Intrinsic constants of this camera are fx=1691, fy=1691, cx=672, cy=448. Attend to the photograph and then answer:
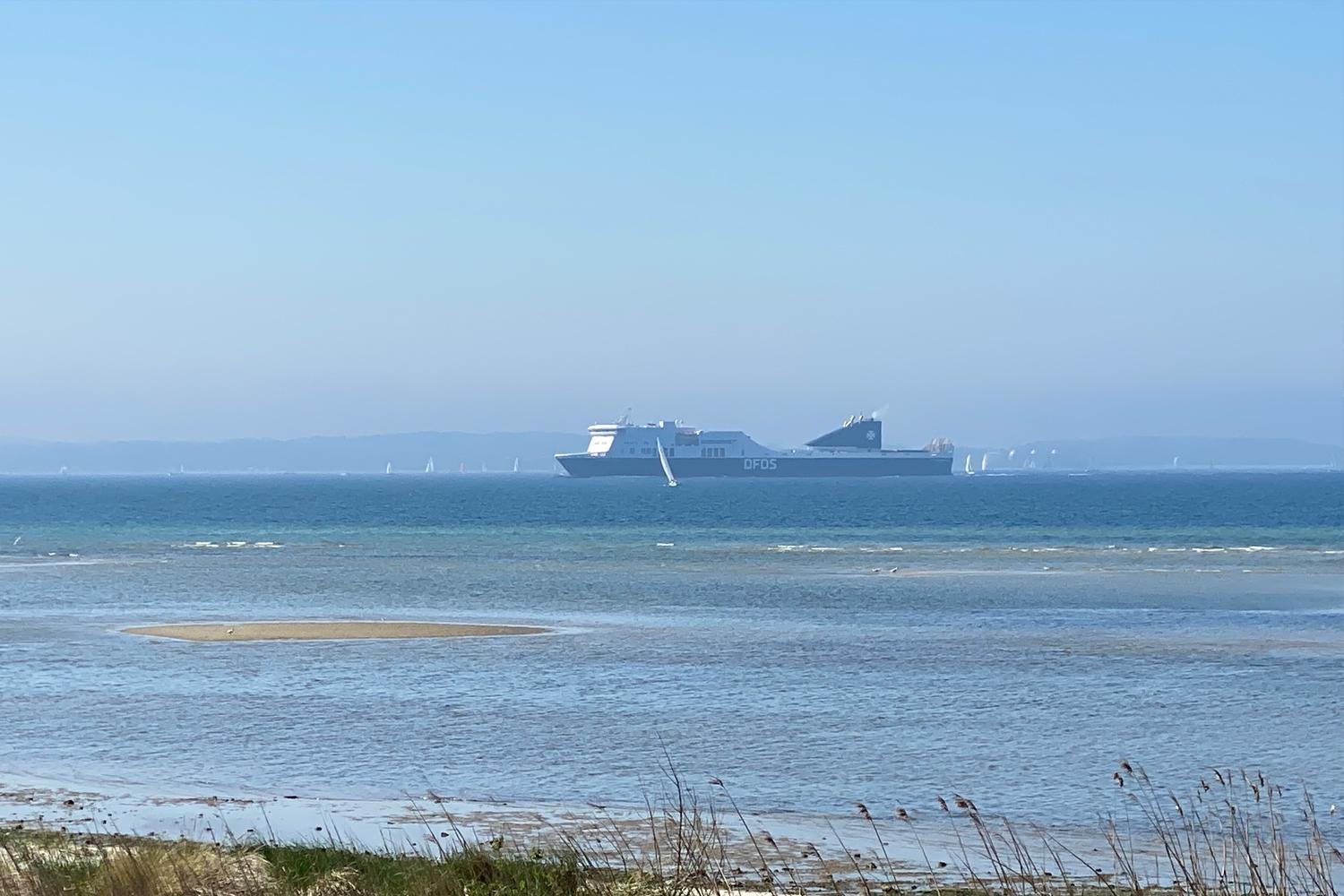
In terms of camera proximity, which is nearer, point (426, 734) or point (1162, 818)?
point (1162, 818)

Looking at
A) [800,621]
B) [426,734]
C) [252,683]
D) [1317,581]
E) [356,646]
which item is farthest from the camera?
[1317,581]

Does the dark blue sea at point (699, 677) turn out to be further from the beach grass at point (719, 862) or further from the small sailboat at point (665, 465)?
the small sailboat at point (665, 465)

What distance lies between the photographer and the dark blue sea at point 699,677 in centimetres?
1473

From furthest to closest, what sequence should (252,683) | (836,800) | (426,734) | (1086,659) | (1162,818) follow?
1. (1086,659)
2. (252,683)
3. (426,734)
4. (836,800)
5. (1162,818)

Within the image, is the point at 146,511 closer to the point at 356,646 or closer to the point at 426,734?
the point at 356,646

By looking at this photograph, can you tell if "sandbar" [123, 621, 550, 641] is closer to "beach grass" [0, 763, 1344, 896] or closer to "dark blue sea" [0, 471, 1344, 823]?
"dark blue sea" [0, 471, 1344, 823]

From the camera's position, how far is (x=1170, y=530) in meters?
75.8

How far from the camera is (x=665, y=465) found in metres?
188

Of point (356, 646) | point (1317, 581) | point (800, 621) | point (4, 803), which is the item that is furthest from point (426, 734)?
point (1317, 581)

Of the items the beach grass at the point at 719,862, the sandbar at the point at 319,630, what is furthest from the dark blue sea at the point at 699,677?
the beach grass at the point at 719,862

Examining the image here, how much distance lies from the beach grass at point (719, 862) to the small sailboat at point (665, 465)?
17287cm

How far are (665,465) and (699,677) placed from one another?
166m

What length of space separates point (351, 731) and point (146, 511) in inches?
3778

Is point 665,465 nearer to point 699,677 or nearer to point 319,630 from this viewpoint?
point 319,630
